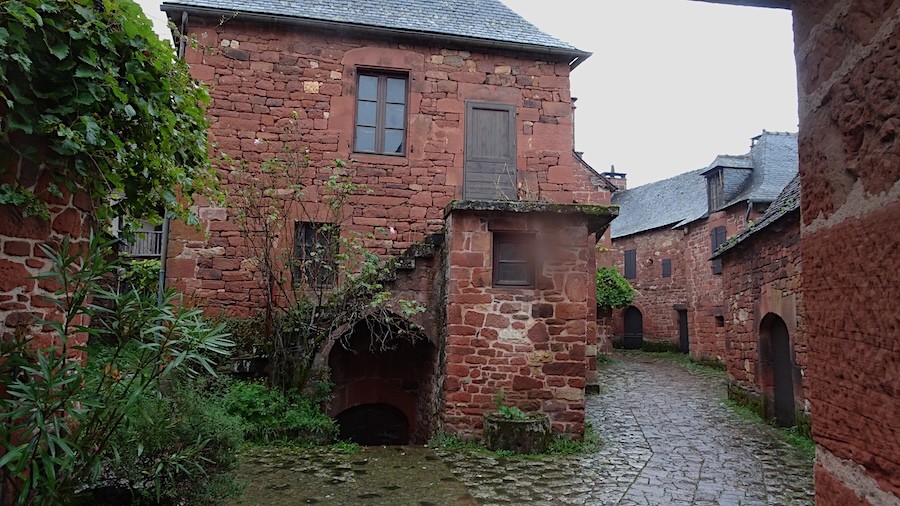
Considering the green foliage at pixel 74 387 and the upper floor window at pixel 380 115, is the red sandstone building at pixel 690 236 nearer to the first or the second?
the upper floor window at pixel 380 115

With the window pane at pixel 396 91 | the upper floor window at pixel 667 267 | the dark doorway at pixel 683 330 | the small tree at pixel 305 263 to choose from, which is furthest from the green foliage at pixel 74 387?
the dark doorway at pixel 683 330

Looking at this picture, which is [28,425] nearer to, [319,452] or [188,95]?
[188,95]

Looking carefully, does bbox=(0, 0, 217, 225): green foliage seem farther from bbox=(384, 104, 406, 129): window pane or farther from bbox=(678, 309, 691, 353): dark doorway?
bbox=(678, 309, 691, 353): dark doorway

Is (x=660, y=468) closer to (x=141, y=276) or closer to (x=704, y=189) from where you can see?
(x=141, y=276)

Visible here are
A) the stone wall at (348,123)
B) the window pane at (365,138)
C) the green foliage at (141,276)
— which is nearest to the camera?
the green foliage at (141,276)

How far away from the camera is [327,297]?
9.20m

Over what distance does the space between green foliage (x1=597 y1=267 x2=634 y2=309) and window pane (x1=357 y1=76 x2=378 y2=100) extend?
39.2ft

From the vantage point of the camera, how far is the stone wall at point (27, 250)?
389 cm

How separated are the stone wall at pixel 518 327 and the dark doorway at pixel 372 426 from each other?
3483 millimetres

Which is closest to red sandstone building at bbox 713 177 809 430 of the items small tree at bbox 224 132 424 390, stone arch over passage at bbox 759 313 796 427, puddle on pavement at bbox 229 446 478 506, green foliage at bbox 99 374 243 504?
stone arch over passage at bbox 759 313 796 427

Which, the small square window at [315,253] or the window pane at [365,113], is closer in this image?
the small square window at [315,253]

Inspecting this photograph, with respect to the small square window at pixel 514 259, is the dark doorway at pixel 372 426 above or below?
below

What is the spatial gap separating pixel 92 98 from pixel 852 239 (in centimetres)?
398

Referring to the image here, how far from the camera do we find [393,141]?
10.5 metres
